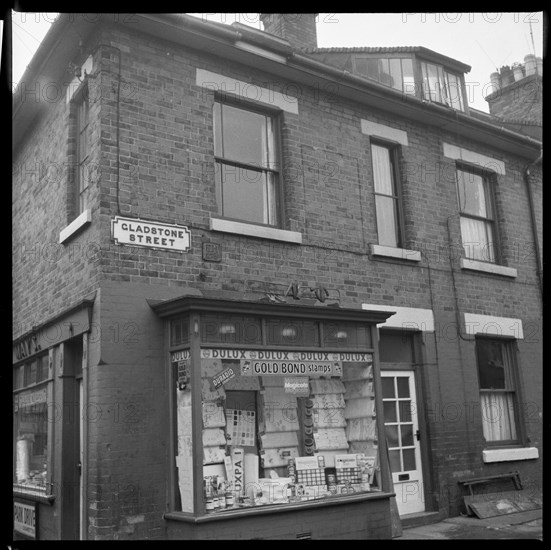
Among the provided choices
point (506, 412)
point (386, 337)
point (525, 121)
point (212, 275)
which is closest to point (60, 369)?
point (212, 275)

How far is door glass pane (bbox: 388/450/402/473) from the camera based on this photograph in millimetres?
10414

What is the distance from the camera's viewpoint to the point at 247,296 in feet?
30.3

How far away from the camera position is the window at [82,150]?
940cm

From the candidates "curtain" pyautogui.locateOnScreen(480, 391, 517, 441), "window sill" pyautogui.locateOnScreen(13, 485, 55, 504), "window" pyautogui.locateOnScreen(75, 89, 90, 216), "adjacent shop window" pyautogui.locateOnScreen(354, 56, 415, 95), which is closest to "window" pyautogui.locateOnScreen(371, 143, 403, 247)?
"adjacent shop window" pyautogui.locateOnScreen(354, 56, 415, 95)

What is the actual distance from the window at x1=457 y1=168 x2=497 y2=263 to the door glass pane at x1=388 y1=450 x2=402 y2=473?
3.82 metres

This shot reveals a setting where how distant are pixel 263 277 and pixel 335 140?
278 centimetres

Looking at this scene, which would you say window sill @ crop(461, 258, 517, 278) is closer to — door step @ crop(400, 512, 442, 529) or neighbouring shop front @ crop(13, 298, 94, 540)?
door step @ crop(400, 512, 442, 529)

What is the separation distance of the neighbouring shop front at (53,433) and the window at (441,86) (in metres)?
7.74

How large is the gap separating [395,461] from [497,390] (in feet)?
8.98

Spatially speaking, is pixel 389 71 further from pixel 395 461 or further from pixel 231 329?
pixel 395 461

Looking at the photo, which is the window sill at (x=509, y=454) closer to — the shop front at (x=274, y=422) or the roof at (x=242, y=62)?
the shop front at (x=274, y=422)

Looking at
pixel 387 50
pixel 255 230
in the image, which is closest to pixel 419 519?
pixel 255 230

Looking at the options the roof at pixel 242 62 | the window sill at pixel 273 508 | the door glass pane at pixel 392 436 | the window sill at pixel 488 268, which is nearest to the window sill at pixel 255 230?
the roof at pixel 242 62
